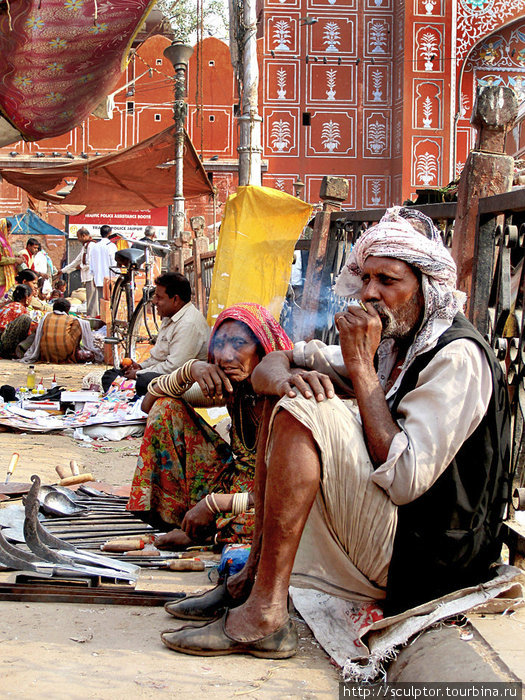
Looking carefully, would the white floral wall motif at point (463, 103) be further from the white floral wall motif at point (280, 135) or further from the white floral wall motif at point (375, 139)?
the white floral wall motif at point (280, 135)

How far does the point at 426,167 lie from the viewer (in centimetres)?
2214

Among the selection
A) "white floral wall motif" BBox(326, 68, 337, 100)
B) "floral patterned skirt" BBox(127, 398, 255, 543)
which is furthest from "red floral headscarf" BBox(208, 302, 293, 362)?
"white floral wall motif" BBox(326, 68, 337, 100)

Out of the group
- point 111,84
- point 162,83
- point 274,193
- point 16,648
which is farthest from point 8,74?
point 162,83

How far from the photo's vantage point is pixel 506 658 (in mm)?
1975

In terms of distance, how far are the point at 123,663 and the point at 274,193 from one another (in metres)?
4.14

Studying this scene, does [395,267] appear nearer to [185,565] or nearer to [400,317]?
[400,317]

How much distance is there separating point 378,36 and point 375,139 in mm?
2916

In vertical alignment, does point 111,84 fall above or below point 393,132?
below

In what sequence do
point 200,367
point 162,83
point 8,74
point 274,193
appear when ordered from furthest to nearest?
point 162,83 < point 274,193 < point 8,74 < point 200,367

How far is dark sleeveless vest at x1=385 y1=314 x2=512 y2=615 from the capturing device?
2102mm

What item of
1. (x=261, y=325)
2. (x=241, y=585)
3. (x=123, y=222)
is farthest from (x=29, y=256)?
(x=241, y=585)

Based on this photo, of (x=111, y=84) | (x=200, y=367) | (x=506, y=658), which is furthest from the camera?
(x=111, y=84)

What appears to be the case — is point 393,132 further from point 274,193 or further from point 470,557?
point 470,557

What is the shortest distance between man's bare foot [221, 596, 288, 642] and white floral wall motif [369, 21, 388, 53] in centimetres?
2269
